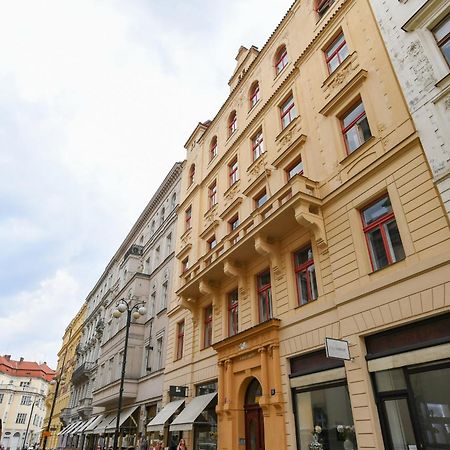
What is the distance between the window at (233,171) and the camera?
801 inches

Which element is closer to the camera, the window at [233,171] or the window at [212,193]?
the window at [233,171]

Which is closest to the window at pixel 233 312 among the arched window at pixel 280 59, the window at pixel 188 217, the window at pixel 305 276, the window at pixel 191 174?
the window at pixel 305 276

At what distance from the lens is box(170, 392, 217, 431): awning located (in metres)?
15.2

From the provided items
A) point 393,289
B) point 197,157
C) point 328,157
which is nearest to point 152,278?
point 197,157

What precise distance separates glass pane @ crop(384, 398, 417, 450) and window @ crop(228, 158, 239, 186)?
13.3m

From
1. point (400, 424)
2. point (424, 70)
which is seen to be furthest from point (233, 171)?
point (400, 424)

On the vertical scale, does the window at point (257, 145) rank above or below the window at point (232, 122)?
below

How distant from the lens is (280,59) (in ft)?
64.4

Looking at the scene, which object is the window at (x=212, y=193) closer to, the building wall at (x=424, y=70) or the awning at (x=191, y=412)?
the awning at (x=191, y=412)

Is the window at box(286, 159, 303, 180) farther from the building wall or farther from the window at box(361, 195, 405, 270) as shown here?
the building wall

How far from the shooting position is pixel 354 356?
10102 millimetres

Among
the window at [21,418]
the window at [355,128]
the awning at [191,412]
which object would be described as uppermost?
the window at [355,128]

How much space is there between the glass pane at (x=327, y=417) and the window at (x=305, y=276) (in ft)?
9.47

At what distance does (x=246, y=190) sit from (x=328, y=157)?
514 cm
